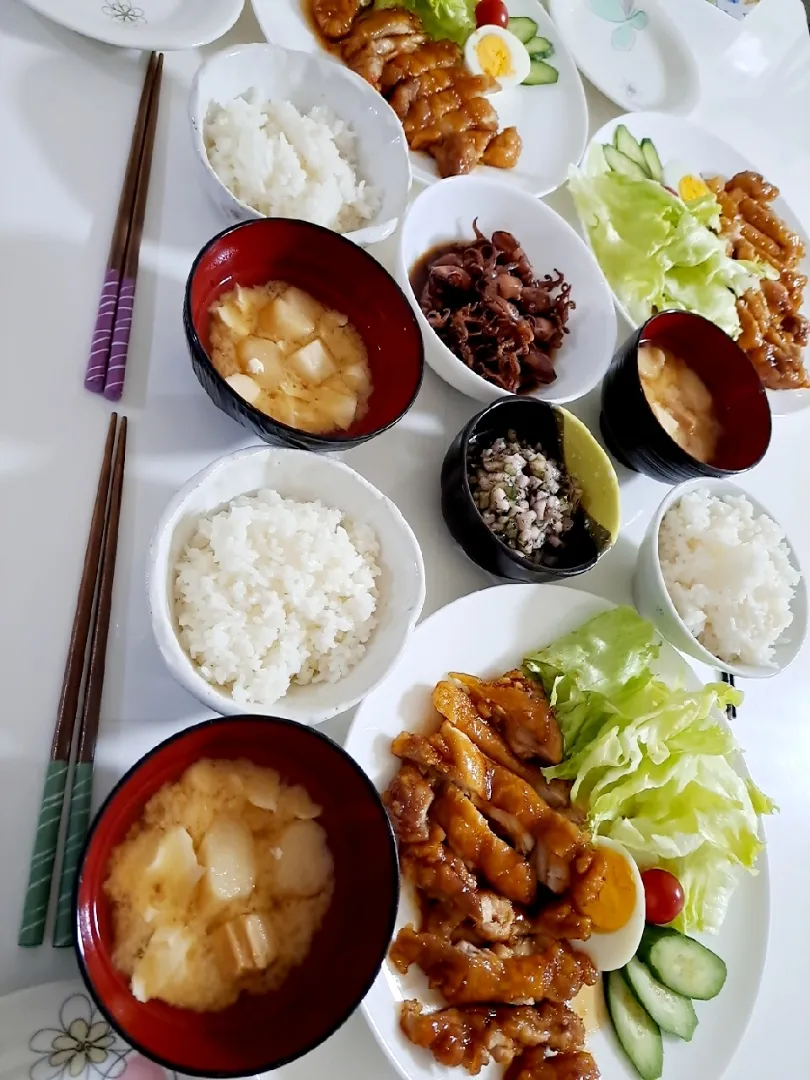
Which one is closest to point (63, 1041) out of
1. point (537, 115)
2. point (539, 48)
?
point (537, 115)

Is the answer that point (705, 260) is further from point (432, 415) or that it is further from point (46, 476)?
point (46, 476)

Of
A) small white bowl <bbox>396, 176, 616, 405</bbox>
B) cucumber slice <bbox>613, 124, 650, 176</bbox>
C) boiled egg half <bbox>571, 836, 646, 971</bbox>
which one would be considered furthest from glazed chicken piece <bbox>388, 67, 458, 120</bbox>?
boiled egg half <bbox>571, 836, 646, 971</bbox>

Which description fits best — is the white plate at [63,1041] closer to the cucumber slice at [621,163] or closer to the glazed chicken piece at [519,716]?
the glazed chicken piece at [519,716]

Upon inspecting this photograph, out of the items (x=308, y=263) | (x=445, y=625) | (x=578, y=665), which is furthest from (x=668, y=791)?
(x=308, y=263)

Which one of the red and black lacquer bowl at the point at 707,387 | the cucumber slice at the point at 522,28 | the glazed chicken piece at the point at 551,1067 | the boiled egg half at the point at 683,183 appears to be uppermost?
the cucumber slice at the point at 522,28

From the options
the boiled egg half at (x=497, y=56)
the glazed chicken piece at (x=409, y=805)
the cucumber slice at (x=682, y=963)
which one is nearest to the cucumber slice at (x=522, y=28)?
the boiled egg half at (x=497, y=56)

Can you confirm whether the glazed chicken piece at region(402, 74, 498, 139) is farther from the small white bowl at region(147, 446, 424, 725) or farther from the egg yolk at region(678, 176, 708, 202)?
the small white bowl at region(147, 446, 424, 725)
